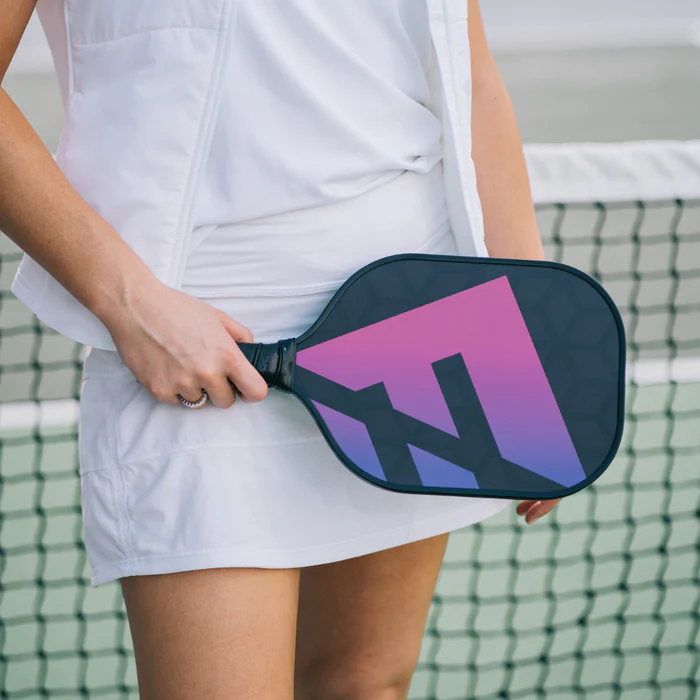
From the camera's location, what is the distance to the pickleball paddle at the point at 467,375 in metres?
0.88

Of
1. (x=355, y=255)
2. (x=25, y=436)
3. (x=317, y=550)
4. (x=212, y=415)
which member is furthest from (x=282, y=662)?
(x=25, y=436)

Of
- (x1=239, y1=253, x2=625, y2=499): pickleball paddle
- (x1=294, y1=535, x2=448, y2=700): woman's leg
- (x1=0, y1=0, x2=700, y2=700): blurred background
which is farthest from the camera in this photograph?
(x1=0, y1=0, x2=700, y2=700): blurred background

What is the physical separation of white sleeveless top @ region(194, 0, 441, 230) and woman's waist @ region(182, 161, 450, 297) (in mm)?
15

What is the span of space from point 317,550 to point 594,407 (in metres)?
0.31

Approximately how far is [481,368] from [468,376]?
0.02 m

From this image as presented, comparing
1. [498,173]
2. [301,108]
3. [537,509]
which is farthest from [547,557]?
[301,108]

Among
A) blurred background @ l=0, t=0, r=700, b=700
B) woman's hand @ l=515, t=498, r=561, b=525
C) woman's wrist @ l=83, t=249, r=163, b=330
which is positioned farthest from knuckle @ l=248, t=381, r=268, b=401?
blurred background @ l=0, t=0, r=700, b=700

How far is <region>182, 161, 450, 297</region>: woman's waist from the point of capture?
86 cm

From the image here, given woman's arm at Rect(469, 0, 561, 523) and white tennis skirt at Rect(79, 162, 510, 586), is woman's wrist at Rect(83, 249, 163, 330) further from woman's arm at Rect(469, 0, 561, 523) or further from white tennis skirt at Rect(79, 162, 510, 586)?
woman's arm at Rect(469, 0, 561, 523)

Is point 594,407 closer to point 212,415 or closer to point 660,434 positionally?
point 212,415

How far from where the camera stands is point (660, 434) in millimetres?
2727

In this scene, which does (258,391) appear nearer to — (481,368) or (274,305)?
(274,305)

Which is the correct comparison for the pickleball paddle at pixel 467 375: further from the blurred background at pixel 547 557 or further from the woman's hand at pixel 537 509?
the blurred background at pixel 547 557

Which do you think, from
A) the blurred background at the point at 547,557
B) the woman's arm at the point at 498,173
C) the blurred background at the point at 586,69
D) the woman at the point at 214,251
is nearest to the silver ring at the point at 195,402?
the woman at the point at 214,251
